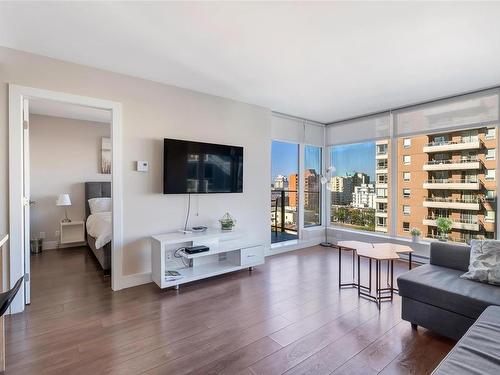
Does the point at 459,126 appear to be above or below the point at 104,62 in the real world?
below

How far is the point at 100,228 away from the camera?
143 inches

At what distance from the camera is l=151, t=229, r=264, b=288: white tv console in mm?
2959

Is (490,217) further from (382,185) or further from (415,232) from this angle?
(382,185)

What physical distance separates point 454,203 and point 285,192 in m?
2.67

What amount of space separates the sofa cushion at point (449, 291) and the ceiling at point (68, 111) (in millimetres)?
4493

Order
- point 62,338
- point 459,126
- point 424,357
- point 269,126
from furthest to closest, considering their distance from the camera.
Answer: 1. point 269,126
2. point 459,126
3. point 62,338
4. point 424,357

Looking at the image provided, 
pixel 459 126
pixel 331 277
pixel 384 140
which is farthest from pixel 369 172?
pixel 331 277

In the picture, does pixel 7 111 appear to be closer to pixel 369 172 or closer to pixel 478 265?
pixel 478 265

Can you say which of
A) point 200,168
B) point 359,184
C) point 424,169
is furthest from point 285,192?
point 424,169

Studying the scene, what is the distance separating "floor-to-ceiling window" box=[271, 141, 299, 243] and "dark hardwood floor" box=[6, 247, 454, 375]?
1919mm

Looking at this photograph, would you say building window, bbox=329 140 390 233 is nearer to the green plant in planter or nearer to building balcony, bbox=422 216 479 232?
the green plant in planter

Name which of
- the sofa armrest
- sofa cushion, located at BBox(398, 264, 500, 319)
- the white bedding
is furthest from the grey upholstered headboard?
the sofa armrest

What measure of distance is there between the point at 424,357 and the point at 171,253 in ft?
8.96

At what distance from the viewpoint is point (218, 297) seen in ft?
9.23
